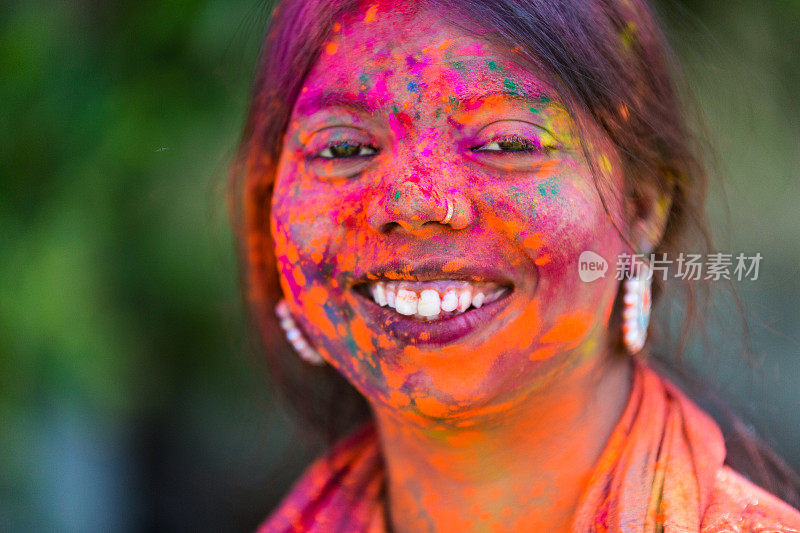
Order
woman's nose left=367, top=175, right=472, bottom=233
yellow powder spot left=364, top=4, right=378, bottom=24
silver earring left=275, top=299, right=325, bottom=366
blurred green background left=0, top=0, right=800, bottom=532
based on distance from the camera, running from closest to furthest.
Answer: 1. woman's nose left=367, top=175, right=472, bottom=233
2. yellow powder spot left=364, top=4, right=378, bottom=24
3. silver earring left=275, top=299, right=325, bottom=366
4. blurred green background left=0, top=0, right=800, bottom=532

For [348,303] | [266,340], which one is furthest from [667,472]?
[266,340]

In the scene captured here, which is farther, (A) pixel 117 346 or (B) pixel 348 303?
(A) pixel 117 346

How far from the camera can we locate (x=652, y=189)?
128 cm

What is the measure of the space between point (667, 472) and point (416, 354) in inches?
17.9

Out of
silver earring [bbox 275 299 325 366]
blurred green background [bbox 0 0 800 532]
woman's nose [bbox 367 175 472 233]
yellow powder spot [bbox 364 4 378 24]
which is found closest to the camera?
woman's nose [bbox 367 175 472 233]

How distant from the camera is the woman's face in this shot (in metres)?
1.11

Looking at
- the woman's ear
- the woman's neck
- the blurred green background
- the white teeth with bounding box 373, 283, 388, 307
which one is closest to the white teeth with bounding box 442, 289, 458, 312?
the white teeth with bounding box 373, 283, 388, 307

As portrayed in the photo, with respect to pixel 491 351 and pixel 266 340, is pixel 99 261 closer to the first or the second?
pixel 266 340

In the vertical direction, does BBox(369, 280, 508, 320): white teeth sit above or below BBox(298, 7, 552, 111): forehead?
below

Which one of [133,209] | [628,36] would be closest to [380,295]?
[628,36]

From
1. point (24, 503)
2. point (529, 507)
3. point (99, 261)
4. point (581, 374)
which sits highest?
point (99, 261)

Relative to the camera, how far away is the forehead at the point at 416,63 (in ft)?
3.63

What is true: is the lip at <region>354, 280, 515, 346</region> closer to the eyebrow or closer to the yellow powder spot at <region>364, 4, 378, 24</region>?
the eyebrow

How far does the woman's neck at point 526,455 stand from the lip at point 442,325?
0.16m
